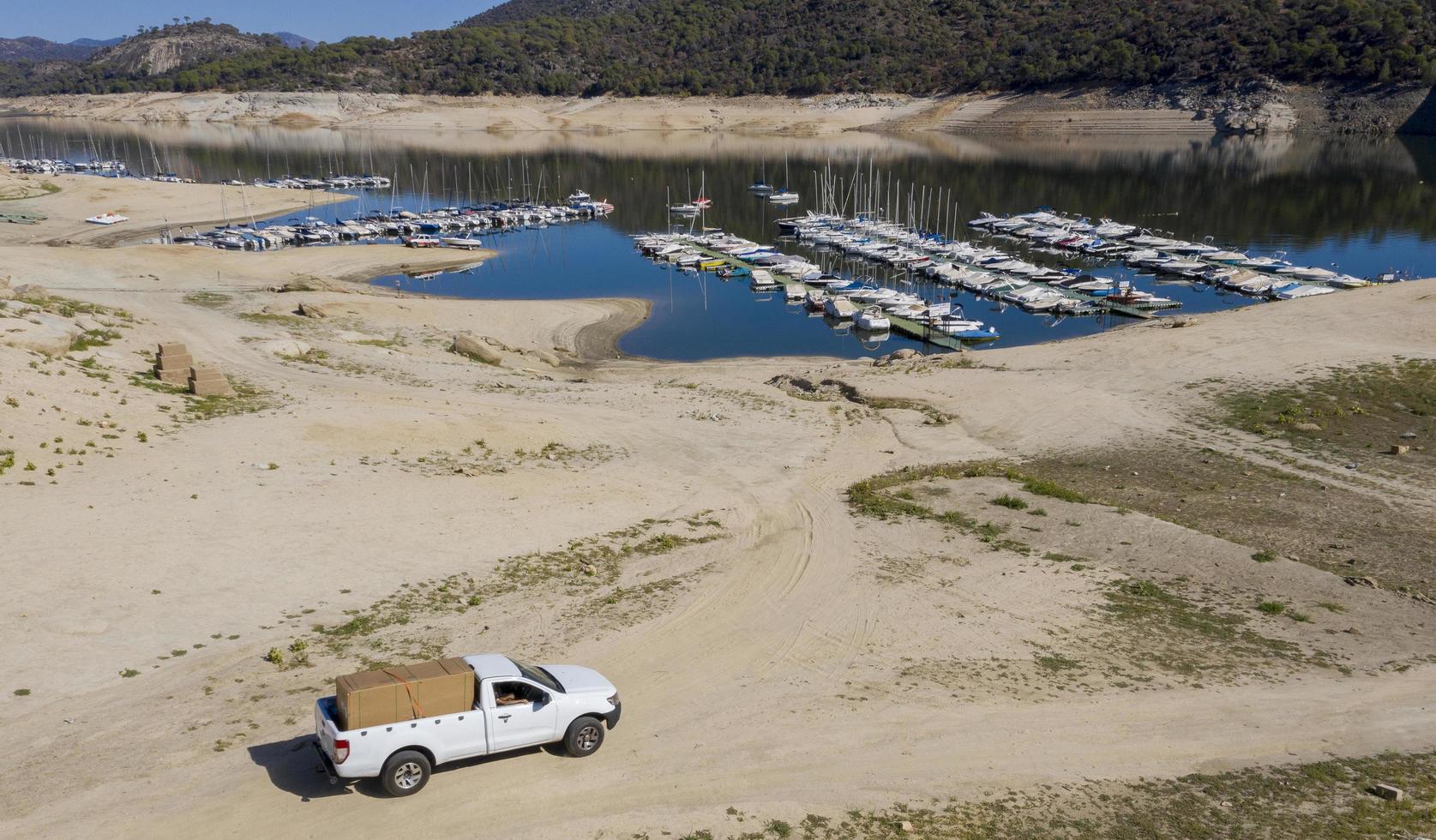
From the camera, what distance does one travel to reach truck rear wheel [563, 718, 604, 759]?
17.3 meters

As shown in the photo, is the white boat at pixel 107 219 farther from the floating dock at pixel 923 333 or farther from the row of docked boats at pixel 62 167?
the floating dock at pixel 923 333

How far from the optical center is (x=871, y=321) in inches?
3039

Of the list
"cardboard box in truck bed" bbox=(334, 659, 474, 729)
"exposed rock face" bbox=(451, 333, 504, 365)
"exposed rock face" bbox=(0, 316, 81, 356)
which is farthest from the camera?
"exposed rock face" bbox=(451, 333, 504, 365)

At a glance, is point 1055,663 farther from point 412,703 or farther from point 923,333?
point 923,333

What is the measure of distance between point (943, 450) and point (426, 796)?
29.3 metres

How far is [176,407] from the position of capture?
125ft

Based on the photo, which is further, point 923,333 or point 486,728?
point 923,333

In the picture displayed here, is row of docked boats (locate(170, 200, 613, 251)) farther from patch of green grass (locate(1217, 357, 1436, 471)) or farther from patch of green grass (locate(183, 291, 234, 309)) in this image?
patch of green grass (locate(1217, 357, 1436, 471))

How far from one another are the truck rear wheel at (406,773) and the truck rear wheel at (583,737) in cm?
240

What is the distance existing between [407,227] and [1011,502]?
335ft

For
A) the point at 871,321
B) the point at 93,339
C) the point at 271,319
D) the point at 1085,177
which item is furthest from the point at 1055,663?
the point at 1085,177

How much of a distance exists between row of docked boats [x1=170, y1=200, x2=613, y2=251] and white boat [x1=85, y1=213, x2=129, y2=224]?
8.58 metres

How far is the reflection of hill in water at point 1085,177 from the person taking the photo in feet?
403

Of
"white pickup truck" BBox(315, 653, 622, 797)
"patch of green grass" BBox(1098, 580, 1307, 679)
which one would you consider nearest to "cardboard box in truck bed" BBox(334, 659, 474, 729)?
"white pickup truck" BBox(315, 653, 622, 797)
